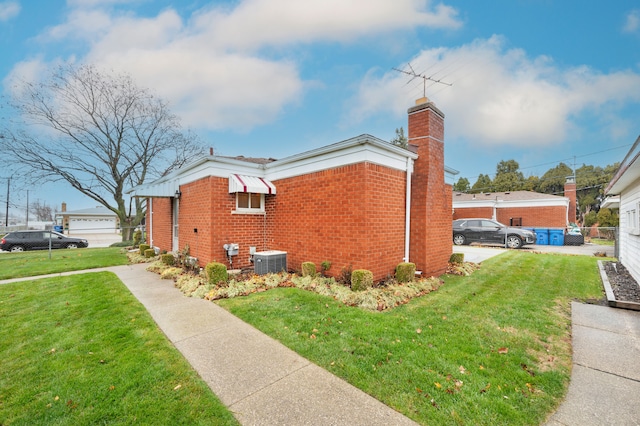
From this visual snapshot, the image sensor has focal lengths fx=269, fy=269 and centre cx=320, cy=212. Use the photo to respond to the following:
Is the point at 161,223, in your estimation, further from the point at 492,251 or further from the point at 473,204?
the point at 473,204

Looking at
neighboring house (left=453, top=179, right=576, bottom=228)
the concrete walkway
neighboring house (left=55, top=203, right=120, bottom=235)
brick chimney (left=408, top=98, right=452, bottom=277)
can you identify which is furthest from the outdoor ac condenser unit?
neighboring house (left=55, top=203, right=120, bottom=235)

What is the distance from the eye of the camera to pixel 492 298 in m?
6.03

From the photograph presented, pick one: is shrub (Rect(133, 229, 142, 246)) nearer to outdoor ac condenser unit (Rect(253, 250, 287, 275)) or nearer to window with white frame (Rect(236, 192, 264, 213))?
window with white frame (Rect(236, 192, 264, 213))

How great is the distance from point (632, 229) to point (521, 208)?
58.3 feet

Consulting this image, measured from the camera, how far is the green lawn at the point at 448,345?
2633mm

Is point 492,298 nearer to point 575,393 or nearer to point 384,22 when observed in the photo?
point 575,393

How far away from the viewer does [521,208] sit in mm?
23344

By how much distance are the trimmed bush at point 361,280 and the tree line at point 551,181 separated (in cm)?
4617

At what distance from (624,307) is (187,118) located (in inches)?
1164

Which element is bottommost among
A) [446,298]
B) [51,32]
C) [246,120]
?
[446,298]

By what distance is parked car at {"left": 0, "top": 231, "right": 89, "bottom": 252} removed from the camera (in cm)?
1658

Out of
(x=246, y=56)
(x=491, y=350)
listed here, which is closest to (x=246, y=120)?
(x=246, y=56)

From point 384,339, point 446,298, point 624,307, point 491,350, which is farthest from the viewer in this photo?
point 446,298

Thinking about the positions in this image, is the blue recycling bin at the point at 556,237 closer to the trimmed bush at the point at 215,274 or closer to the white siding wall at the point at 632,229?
the white siding wall at the point at 632,229
